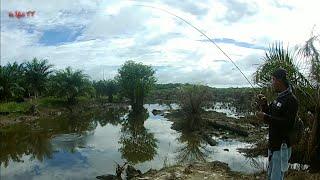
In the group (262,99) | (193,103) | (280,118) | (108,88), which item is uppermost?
(108,88)

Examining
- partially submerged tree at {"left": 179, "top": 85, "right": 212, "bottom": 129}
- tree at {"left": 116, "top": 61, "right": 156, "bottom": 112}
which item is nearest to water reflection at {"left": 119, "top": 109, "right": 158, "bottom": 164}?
partially submerged tree at {"left": 179, "top": 85, "right": 212, "bottom": 129}

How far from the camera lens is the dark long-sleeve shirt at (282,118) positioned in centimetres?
588

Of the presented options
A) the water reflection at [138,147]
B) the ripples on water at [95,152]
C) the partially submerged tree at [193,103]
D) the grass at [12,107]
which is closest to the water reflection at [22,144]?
the ripples on water at [95,152]

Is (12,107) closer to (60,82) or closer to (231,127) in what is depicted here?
(60,82)

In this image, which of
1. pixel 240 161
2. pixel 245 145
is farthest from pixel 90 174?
pixel 245 145

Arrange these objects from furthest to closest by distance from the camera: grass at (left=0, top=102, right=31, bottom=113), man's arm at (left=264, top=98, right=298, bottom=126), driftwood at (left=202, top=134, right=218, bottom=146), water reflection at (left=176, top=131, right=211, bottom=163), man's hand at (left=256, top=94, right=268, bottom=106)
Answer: grass at (left=0, top=102, right=31, bottom=113) → driftwood at (left=202, top=134, right=218, bottom=146) → water reflection at (left=176, top=131, right=211, bottom=163) → man's hand at (left=256, top=94, right=268, bottom=106) → man's arm at (left=264, top=98, right=298, bottom=126)

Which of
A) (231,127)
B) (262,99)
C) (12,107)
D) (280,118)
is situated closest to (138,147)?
(231,127)

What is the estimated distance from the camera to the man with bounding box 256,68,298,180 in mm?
5891

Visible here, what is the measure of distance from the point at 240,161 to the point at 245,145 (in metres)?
4.71

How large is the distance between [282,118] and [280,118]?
0.03 metres

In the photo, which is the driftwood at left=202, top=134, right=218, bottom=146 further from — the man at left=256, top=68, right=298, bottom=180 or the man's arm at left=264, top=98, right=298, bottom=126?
the man's arm at left=264, top=98, right=298, bottom=126

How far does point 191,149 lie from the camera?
21344 mm

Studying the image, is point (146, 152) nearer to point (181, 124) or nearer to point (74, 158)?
point (74, 158)

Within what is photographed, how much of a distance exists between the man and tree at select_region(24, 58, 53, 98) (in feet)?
163
